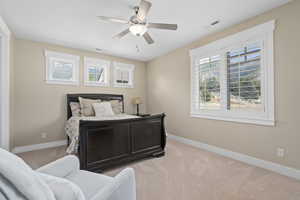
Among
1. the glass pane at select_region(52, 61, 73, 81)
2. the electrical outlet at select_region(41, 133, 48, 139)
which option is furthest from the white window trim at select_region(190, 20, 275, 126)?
the electrical outlet at select_region(41, 133, 48, 139)

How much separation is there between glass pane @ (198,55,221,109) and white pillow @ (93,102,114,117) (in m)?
2.43

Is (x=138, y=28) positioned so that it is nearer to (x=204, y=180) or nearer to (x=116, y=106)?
(x=204, y=180)

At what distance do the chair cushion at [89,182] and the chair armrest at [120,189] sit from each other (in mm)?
139

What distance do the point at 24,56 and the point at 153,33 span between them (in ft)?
10.1

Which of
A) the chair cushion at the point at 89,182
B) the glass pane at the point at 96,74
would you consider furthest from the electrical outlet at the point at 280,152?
the glass pane at the point at 96,74

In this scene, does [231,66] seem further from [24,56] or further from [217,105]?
[24,56]

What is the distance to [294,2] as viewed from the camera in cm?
207

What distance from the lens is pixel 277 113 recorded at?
88.2 inches

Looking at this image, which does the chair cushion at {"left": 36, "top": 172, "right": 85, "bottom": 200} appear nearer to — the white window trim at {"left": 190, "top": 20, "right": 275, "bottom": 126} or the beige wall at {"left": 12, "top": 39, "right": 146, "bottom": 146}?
the white window trim at {"left": 190, "top": 20, "right": 275, "bottom": 126}

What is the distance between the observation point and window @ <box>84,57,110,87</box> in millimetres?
4105

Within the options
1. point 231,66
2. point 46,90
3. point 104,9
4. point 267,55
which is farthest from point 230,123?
point 46,90

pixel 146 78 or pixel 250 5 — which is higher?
pixel 250 5

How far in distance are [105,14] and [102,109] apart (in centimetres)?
223

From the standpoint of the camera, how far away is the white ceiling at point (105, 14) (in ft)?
6.98
